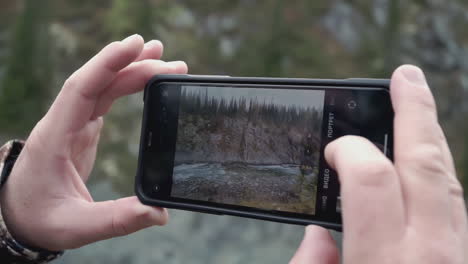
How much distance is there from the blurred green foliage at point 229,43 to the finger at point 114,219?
1.83 meters

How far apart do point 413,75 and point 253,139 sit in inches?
12.2

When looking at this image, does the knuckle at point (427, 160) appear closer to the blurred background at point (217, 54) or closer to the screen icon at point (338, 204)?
the screen icon at point (338, 204)

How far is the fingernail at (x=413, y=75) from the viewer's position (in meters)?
0.51

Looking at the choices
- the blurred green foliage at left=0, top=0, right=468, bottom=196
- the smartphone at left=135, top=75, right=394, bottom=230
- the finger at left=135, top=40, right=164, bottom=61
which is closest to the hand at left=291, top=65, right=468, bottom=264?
the smartphone at left=135, top=75, right=394, bottom=230

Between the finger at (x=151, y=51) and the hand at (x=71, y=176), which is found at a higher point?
the finger at (x=151, y=51)

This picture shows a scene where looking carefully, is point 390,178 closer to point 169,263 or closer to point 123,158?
point 169,263

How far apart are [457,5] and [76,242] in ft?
14.8

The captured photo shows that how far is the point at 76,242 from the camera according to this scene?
0.79 m

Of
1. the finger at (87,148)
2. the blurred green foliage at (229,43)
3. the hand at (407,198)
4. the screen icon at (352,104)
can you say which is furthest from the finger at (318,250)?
the blurred green foliage at (229,43)

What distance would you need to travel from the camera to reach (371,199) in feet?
1.51

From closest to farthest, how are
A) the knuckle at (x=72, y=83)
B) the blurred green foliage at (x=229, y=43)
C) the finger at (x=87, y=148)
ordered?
the knuckle at (x=72, y=83)
the finger at (x=87, y=148)
the blurred green foliage at (x=229, y=43)

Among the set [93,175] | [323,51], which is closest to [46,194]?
[93,175]

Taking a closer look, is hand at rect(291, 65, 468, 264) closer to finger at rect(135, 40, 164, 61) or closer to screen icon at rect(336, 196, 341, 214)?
screen icon at rect(336, 196, 341, 214)

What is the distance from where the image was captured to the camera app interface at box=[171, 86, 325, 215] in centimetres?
69
